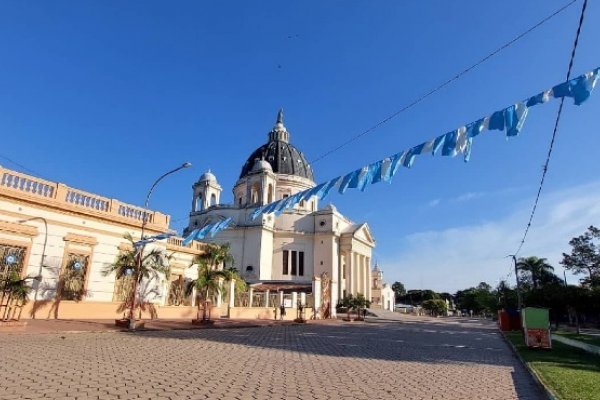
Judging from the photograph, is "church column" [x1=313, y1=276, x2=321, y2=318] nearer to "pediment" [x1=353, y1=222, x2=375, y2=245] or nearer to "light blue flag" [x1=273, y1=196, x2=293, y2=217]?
"pediment" [x1=353, y1=222, x2=375, y2=245]

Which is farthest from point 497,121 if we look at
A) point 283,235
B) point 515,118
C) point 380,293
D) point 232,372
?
point 380,293

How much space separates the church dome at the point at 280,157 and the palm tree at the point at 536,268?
33.7m

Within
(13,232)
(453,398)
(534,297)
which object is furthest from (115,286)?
(534,297)

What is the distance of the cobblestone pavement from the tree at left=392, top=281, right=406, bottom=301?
4683 inches

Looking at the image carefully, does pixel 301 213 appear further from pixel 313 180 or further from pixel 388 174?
pixel 388 174

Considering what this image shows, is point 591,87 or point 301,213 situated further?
point 301,213

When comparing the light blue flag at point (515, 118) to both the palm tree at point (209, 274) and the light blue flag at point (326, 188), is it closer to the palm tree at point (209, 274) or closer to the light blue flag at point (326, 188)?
the light blue flag at point (326, 188)

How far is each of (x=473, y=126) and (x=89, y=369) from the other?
8.68 meters

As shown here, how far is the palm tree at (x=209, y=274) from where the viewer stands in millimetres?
23578

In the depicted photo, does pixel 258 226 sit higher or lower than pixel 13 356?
higher

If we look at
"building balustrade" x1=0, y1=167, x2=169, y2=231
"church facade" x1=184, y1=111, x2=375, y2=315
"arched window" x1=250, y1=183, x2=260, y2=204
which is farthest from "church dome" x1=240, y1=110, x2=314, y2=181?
"building balustrade" x1=0, y1=167, x2=169, y2=231

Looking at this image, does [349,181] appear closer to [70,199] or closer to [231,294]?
[70,199]

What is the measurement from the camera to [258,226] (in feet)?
169

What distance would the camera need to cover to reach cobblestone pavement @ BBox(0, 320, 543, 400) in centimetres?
675
